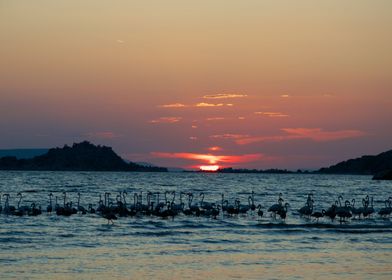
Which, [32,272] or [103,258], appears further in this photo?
[103,258]

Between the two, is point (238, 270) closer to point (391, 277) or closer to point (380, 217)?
point (391, 277)

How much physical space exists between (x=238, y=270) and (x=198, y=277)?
1792mm

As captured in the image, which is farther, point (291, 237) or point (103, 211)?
point (103, 211)

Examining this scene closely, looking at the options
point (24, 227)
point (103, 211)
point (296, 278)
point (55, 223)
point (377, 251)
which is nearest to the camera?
point (296, 278)

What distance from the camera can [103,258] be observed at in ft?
79.0

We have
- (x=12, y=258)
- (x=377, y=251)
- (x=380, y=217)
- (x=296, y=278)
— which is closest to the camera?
(x=296, y=278)

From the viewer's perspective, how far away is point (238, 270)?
21812mm

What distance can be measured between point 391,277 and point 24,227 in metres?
19.6

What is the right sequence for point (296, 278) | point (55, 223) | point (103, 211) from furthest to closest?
point (103, 211) → point (55, 223) → point (296, 278)

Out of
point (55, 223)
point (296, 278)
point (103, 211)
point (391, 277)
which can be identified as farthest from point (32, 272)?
point (103, 211)

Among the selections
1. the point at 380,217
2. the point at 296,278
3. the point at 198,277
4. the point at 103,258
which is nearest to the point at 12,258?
the point at 103,258

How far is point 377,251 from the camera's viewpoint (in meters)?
26.5

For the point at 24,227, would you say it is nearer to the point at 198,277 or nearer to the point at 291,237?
the point at 291,237

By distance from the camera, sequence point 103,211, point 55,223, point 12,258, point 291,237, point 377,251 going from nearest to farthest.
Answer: point 12,258 → point 377,251 → point 291,237 → point 55,223 → point 103,211
